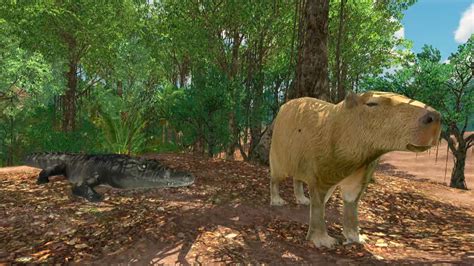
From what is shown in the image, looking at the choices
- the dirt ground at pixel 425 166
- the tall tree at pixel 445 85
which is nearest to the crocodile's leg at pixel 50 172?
the tall tree at pixel 445 85

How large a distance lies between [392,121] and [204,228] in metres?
2.52

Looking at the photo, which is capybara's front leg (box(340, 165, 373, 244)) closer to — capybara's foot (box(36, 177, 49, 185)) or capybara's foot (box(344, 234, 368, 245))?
capybara's foot (box(344, 234, 368, 245))

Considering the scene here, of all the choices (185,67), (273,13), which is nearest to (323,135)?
(273,13)

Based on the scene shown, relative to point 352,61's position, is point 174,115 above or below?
below

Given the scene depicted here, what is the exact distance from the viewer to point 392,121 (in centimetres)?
303

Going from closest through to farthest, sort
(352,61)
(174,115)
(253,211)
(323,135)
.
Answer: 1. (323,135)
2. (253,211)
3. (174,115)
4. (352,61)

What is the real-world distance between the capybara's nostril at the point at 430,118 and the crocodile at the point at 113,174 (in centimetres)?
399

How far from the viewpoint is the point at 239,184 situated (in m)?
6.56

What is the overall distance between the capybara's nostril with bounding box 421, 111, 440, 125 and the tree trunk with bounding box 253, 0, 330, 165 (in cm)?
557

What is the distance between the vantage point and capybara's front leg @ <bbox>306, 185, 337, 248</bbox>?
382 centimetres

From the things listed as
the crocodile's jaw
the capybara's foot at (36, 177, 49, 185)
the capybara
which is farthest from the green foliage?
the capybara

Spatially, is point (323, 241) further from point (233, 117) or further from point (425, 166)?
point (425, 166)

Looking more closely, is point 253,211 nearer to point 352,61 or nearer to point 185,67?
point 352,61

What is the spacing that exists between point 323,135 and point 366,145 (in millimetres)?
526
